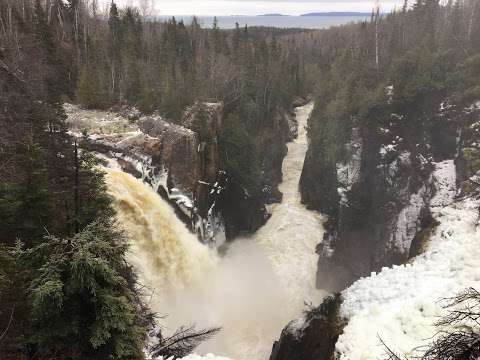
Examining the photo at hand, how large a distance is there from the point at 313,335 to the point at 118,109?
25.3 meters

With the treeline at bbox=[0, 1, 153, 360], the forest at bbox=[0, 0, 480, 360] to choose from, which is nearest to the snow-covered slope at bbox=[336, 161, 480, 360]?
the forest at bbox=[0, 0, 480, 360]

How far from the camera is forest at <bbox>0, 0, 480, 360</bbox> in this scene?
26.2ft

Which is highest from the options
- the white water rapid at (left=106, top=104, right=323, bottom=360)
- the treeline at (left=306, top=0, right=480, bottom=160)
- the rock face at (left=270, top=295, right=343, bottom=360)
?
the treeline at (left=306, top=0, right=480, bottom=160)

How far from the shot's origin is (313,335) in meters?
13.7

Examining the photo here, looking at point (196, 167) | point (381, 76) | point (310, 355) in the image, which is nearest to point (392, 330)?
point (310, 355)

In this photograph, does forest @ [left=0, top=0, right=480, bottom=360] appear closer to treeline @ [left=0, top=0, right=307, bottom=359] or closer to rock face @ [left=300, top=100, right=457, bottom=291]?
treeline @ [left=0, top=0, right=307, bottom=359]

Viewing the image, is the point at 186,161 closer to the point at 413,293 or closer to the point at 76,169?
the point at 76,169

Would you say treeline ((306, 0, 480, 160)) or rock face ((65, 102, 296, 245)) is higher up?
treeline ((306, 0, 480, 160))

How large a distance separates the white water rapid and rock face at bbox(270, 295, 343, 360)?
114cm

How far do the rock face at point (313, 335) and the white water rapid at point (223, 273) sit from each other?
1.14 metres

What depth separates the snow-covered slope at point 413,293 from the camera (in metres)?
10.9

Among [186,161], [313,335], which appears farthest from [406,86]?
[313,335]

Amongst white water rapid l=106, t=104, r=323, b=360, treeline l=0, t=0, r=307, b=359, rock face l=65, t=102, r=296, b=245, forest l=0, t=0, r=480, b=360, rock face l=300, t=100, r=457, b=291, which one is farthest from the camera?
rock face l=300, t=100, r=457, b=291

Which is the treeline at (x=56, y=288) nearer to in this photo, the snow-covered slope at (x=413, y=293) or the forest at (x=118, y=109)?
the forest at (x=118, y=109)
